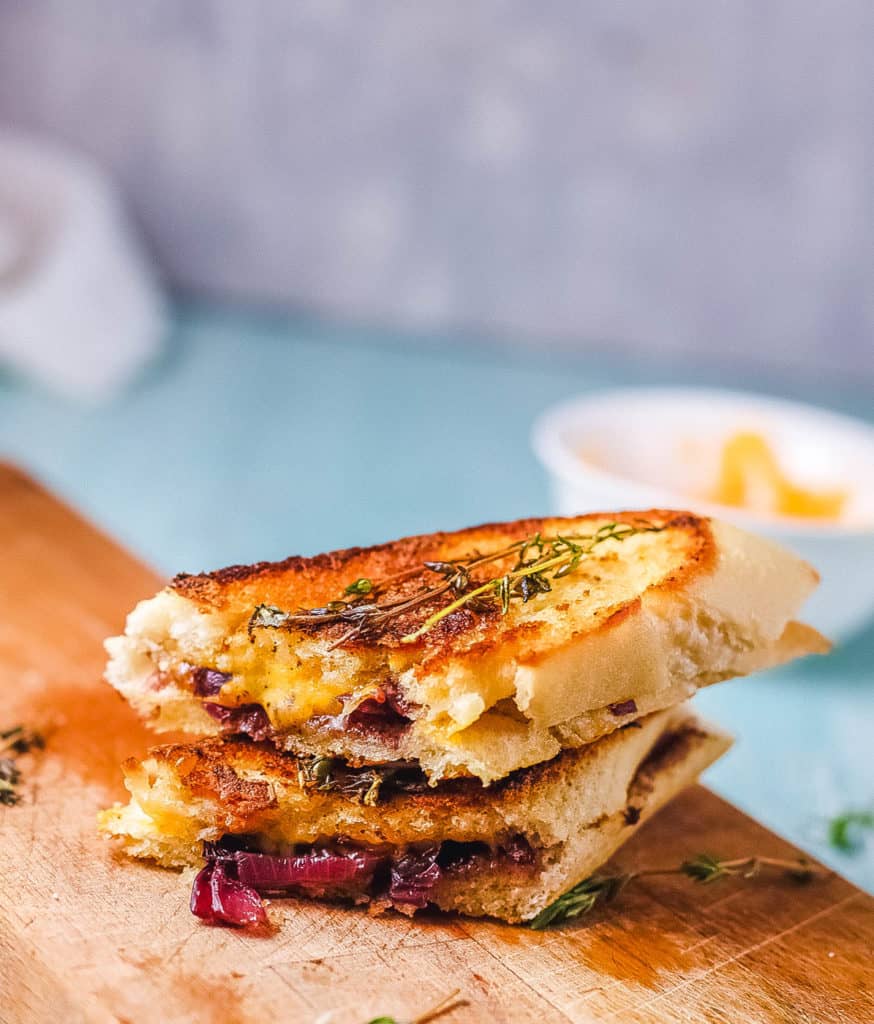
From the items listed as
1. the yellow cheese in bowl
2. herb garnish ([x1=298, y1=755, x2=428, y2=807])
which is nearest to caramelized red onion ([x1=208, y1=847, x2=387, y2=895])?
herb garnish ([x1=298, y1=755, x2=428, y2=807])

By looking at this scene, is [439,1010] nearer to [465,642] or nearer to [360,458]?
[465,642]

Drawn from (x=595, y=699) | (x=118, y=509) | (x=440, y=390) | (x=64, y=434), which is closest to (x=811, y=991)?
(x=595, y=699)

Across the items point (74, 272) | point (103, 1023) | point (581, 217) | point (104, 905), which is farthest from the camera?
point (581, 217)

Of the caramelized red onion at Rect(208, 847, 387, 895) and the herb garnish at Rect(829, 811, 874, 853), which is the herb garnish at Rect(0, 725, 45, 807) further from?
the herb garnish at Rect(829, 811, 874, 853)

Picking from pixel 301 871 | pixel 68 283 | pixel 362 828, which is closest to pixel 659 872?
pixel 362 828

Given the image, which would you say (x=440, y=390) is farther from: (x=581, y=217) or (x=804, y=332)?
(x=804, y=332)
